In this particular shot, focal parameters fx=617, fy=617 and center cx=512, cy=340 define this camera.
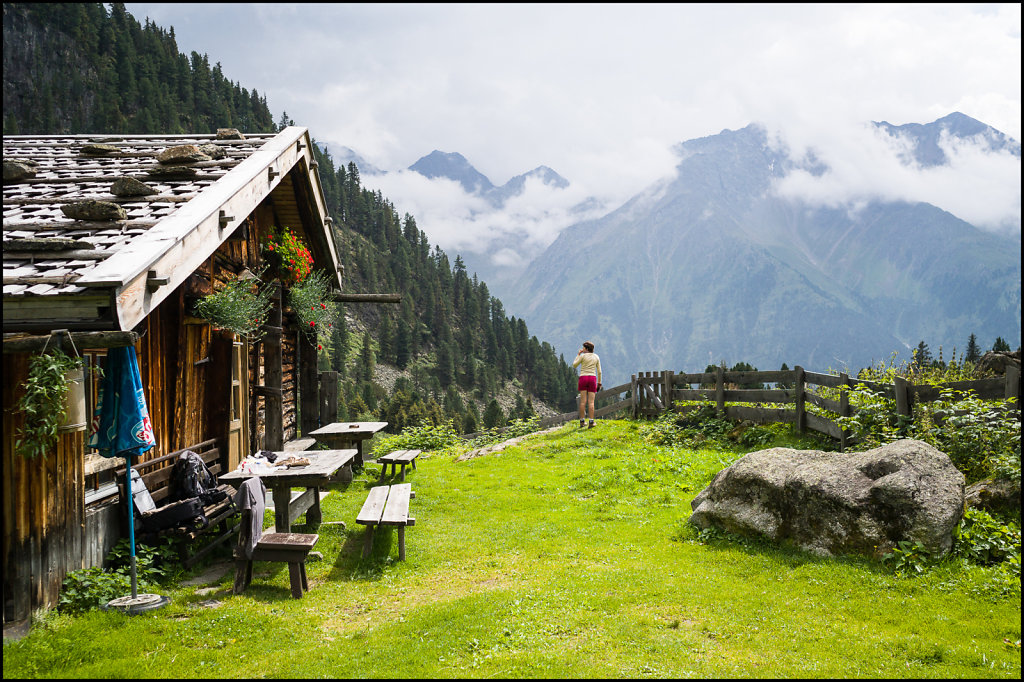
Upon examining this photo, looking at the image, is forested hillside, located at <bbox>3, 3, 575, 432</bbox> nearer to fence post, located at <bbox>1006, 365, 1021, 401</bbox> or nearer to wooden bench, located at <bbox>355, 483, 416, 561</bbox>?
wooden bench, located at <bbox>355, 483, 416, 561</bbox>

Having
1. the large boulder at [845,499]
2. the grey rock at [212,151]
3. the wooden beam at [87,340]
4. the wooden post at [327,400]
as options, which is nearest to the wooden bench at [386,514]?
the wooden beam at [87,340]

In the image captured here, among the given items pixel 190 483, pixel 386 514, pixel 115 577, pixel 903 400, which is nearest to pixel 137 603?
pixel 115 577

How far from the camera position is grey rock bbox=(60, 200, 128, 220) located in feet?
17.4

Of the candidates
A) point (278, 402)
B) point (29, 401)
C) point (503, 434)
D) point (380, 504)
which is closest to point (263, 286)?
point (278, 402)

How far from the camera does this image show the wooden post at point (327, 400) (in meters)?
14.0

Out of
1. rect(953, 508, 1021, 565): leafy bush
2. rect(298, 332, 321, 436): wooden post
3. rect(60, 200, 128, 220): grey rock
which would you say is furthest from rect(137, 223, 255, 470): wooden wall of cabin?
rect(953, 508, 1021, 565): leafy bush

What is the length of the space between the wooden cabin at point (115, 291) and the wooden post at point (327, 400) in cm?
330

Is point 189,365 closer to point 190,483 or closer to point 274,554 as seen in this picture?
point 190,483

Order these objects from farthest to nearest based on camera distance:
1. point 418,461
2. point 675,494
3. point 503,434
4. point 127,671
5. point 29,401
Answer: point 503,434 → point 418,461 → point 675,494 → point 29,401 → point 127,671

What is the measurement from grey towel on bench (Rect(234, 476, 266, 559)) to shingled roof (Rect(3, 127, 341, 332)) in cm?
208

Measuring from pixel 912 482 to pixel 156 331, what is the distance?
824cm

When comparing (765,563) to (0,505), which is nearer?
(0,505)

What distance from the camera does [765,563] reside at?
21.2 ft

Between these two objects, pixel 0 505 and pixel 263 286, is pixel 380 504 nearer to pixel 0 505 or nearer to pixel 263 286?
pixel 0 505
